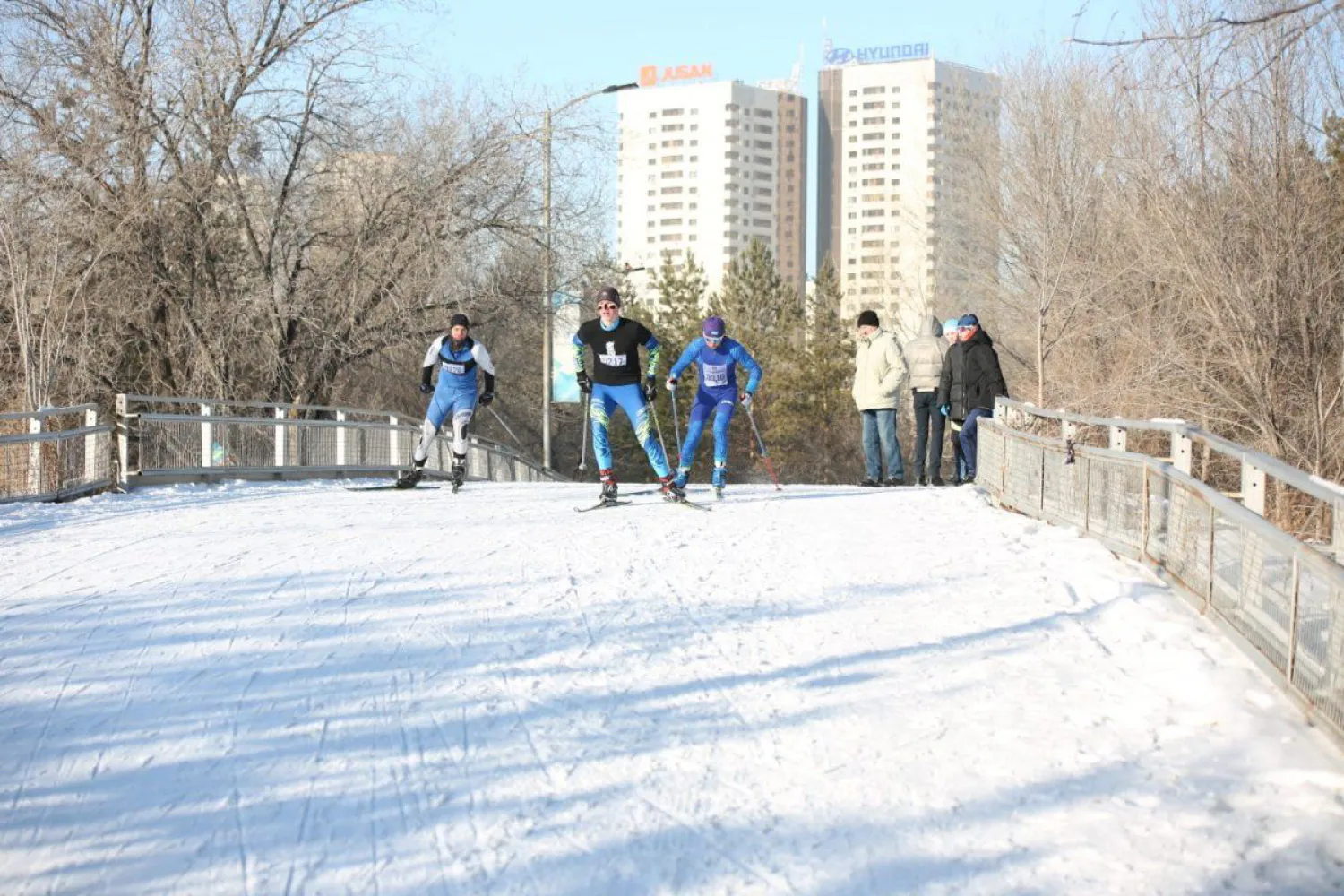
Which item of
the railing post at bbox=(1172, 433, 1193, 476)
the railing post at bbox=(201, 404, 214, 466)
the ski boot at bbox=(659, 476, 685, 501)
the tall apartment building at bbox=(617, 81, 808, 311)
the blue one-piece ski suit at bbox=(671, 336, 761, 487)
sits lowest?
the ski boot at bbox=(659, 476, 685, 501)

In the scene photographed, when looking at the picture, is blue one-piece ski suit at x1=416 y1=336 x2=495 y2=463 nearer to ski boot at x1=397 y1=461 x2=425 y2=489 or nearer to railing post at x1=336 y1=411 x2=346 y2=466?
ski boot at x1=397 y1=461 x2=425 y2=489

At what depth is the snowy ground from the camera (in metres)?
4.72

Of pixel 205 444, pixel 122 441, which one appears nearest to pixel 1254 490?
pixel 122 441

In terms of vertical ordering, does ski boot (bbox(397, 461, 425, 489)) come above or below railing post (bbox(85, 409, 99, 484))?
below

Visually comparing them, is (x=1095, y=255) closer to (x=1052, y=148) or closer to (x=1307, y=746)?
(x=1052, y=148)

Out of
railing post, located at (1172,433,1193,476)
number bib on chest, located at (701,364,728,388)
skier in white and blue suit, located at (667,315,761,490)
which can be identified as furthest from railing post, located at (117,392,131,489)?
railing post, located at (1172,433,1193,476)

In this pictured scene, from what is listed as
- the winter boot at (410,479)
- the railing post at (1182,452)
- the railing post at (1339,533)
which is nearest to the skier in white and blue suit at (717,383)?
the winter boot at (410,479)

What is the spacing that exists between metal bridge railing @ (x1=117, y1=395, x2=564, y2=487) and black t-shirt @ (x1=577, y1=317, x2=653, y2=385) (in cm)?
662

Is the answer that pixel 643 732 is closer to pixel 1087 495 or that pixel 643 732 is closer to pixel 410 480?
pixel 1087 495

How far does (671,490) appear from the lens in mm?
13781

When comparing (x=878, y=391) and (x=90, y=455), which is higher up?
(x=878, y=391)

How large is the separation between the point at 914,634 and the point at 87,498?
1118 cm

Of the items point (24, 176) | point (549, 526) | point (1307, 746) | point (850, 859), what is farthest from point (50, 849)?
point (24, 176)

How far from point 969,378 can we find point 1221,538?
8.62m
